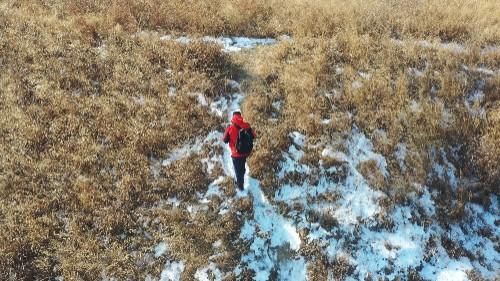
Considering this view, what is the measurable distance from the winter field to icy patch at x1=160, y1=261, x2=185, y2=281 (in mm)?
43

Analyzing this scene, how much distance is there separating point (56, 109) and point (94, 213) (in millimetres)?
3414

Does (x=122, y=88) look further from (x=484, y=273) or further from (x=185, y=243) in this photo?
(x=484, y=273)

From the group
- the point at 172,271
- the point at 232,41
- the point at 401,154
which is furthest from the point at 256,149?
the point at 232,41

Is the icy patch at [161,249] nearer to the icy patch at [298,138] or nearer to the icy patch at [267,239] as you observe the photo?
the icy patch at [267,239]

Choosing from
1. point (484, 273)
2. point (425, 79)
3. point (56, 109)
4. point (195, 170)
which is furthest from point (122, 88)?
point (484, 273)

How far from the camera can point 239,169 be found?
452 inches

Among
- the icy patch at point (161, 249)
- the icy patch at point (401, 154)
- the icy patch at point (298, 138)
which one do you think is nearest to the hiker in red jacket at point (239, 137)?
the icy patch at point (298, 138)

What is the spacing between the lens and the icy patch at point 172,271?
10.5 meters

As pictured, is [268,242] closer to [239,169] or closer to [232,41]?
[239,169]

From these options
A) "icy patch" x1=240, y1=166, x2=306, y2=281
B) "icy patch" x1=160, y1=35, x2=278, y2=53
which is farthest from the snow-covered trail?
"icy patch" x1=160, y1=35, x2=278, y2=53

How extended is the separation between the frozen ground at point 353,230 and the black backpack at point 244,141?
1135 millimetres

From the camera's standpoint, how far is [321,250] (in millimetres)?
11016

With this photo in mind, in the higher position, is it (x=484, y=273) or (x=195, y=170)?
(x=195, y=170)

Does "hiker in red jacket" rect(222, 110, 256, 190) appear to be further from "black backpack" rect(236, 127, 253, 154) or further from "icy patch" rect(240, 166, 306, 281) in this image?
"icy patch" rect(240, 166, 306, 281)
